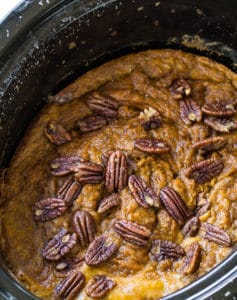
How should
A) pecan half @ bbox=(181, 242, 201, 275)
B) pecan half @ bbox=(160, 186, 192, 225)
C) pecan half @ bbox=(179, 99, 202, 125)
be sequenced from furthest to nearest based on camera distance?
pecan half @ bbox=(179, 99, 202, 125) → pecan half @ bbox=(160, 186, 192, 225) → pecan half @ bbox=(181, 242, 201, 275)

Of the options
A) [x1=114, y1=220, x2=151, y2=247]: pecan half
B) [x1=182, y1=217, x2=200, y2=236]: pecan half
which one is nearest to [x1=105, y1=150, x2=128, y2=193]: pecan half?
[x1=114, y1=220, x2=151, y2=247]: pecan half

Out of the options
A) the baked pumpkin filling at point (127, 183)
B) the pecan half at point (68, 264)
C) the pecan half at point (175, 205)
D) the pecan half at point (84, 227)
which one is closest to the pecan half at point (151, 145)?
the baked pumpkin filling at point (127, 183)

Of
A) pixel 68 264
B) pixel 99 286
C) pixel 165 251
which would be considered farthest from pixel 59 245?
pixel 165 251

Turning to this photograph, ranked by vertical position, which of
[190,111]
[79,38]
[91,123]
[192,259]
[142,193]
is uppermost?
[79,38]

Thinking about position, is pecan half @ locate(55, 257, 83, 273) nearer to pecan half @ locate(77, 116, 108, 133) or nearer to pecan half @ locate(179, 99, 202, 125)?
pecan half @ locate(77, 116, 108, 133)

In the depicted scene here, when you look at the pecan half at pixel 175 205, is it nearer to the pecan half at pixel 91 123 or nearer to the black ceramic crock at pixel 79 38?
the pecan half at pixel 91 123

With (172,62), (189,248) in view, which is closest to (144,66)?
(172,62)

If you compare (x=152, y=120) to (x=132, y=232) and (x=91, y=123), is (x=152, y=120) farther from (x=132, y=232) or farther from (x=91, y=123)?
(x=132, y=232)

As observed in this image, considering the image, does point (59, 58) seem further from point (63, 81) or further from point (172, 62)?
point (172, 62)
